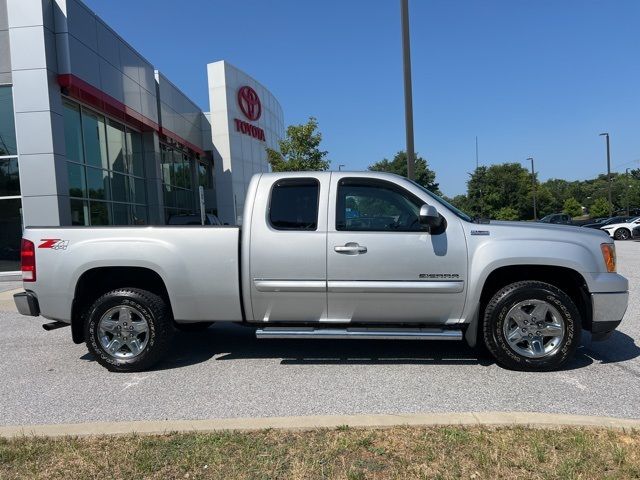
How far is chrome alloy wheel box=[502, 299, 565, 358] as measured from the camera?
182 inches

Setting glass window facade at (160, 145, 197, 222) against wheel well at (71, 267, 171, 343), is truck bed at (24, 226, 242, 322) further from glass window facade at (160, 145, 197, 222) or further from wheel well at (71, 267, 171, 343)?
glass window facade at (160, 145, 197, 222)

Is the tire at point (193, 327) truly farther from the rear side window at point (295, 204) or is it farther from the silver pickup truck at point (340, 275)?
the rear side window at point (295, 204)

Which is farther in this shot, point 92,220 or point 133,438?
point 92,220

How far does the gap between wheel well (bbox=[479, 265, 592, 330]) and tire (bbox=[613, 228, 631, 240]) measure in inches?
993

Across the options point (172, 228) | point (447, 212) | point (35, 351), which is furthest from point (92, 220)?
point (447, 212)

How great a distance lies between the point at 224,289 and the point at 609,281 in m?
3.56

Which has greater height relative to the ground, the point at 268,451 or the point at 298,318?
the point at 298,318

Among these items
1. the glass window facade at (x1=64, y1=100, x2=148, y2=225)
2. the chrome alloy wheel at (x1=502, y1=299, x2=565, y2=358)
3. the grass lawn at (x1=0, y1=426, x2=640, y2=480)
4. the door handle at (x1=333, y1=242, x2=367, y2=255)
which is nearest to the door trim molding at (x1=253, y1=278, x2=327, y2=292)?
the door handle at (x1=333, y1=242, x2=367, y2=255)

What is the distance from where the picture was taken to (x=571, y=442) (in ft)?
10.4

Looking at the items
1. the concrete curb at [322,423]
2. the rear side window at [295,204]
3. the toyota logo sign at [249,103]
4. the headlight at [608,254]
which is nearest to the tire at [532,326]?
the headlight at [608,254]

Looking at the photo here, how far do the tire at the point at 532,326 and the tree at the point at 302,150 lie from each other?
21817mm

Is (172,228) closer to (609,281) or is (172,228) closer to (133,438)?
(133,438)

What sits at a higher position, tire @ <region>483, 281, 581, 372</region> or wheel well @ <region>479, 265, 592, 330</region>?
wheel well @ <region>479, 265, 592, 330</region>

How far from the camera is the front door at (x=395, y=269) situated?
4.64m
